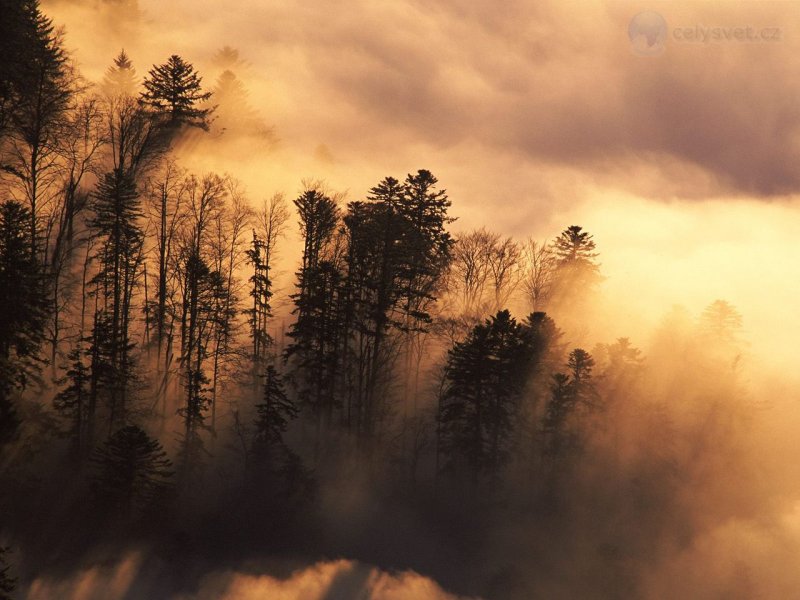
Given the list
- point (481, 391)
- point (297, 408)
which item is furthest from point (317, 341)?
point (481, 391)

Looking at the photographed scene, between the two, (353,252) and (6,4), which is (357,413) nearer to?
(353,252)

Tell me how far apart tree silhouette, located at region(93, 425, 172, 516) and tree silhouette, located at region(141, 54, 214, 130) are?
155 feet

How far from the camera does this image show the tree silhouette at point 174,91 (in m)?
79.3

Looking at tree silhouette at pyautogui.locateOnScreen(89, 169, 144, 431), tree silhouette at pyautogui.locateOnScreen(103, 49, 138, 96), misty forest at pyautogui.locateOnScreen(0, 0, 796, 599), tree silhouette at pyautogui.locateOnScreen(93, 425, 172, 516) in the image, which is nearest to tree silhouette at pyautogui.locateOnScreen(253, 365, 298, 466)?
misty forest at pyautogui.locateOnScreen(0, 0, 796, 599)

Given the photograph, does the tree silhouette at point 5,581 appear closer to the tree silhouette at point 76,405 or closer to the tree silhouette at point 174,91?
the tree silhouette at point 76,405

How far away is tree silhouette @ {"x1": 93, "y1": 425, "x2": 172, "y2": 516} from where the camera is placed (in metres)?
42.0

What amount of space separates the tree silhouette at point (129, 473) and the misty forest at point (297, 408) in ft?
0.52

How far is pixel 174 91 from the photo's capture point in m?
80.1

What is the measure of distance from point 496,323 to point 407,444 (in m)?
13.5

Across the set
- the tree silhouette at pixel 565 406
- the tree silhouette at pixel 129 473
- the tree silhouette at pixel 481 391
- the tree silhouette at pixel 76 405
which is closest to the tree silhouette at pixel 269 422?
the tree silhouette at pixel 129 473

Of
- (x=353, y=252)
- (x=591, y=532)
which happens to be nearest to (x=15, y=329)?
(x=353, y=252)

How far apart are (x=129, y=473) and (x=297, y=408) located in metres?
17.3

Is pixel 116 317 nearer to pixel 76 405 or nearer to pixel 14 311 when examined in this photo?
pixel 76 405

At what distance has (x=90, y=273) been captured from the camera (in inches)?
2340
